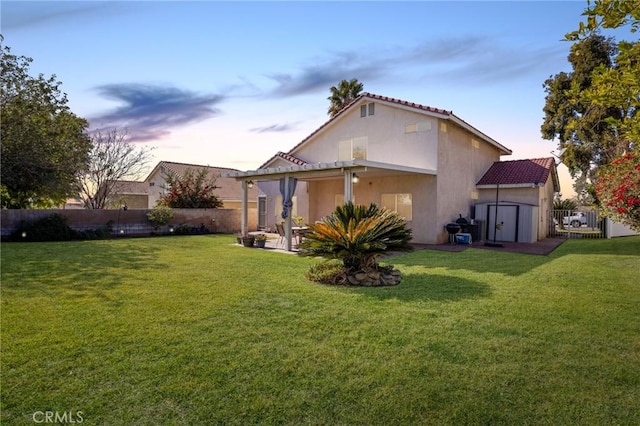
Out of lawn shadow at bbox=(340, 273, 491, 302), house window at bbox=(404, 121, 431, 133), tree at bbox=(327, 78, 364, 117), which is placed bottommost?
lawn shadow at bbox=(340, 273, 491, 302)

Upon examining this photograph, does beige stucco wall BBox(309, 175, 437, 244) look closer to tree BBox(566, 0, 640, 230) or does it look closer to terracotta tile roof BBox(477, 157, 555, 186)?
terracotta tile roof BBox(477, 157, 555, 186)

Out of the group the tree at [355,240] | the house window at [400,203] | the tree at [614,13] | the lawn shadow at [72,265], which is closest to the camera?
the tree at [614,13]

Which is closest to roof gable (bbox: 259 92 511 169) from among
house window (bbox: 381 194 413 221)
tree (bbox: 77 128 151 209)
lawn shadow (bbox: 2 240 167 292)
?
house window (bbox: 381 194 413 221)

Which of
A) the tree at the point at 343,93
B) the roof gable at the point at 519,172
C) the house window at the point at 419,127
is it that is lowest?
the roof gable at the point at 519,172

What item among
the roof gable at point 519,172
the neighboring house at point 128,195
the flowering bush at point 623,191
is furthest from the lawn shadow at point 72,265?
the roof gable at point 519,172

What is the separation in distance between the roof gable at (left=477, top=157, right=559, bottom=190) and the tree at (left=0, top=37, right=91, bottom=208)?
820 inches

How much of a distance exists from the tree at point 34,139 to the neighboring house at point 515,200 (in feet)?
67.0

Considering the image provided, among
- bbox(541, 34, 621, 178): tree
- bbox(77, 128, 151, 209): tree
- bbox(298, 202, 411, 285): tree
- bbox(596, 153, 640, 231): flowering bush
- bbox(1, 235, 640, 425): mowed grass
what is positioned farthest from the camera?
bbox(77, 128, 151, 209): tree

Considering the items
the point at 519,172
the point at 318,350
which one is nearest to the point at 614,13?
the point at 318,350

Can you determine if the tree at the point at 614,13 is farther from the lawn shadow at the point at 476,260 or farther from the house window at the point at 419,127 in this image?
the house window at the point at 419,127

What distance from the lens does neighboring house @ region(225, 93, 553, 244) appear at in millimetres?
15516

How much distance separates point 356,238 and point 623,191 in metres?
7.68

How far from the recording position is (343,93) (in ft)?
97.0

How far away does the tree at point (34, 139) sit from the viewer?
14703 mm
